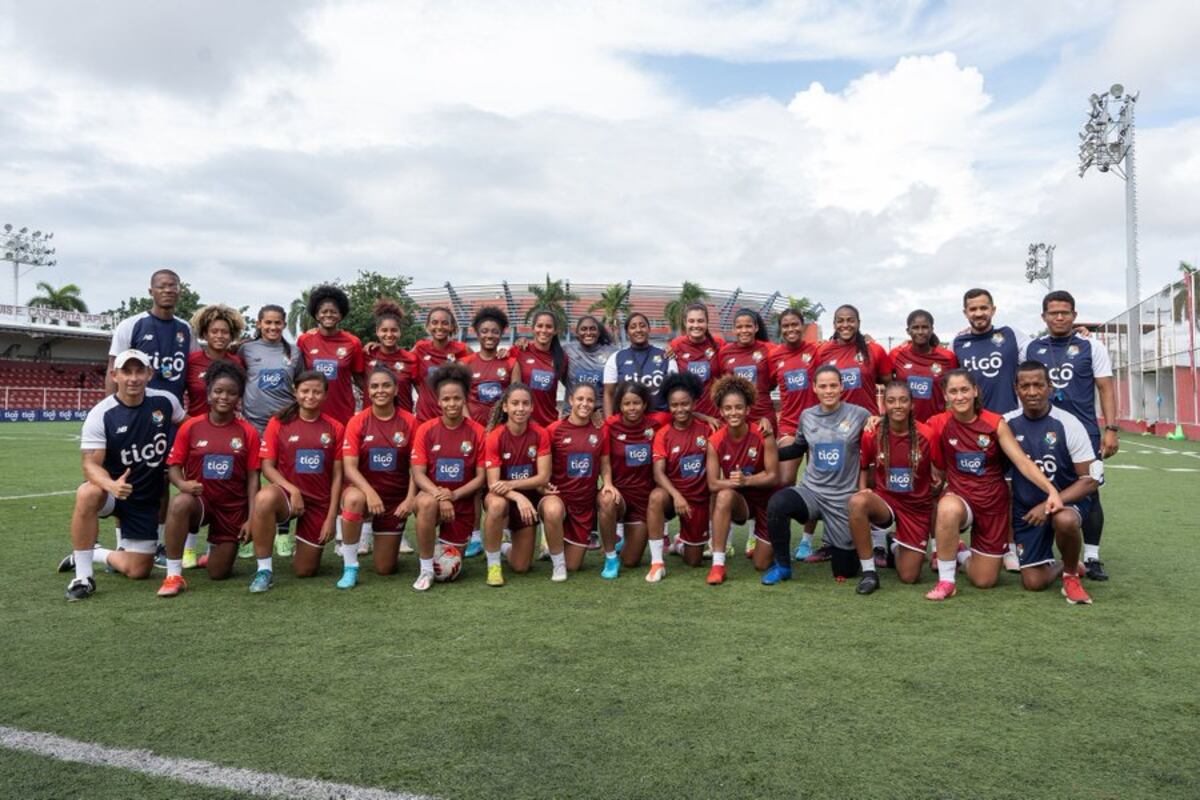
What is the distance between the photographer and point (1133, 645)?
3.63 m

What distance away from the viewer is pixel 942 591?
15.0 feet

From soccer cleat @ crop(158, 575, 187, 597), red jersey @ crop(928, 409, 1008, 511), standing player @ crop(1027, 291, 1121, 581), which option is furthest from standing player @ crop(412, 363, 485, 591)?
standing player @ crop(1027, 291, 1121, 581)

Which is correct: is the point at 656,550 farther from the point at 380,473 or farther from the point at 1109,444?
the point at 1109,444

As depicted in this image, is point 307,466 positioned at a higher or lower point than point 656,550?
higher

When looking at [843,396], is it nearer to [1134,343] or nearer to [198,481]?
[198,481]

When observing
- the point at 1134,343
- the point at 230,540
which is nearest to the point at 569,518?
the point at 230,540

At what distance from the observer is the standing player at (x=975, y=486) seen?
15.5ft

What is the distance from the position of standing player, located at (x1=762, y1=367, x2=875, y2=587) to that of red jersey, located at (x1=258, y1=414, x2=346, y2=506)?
292cm

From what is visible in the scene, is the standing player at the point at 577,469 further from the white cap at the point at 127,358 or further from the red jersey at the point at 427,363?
the white cap at the point at 127,358

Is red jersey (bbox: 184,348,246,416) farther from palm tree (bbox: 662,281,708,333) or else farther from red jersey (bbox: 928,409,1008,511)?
palm tree (bbox: 662,281,708,333)

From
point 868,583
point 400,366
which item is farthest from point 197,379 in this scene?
point 868,583

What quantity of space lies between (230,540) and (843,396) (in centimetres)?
442

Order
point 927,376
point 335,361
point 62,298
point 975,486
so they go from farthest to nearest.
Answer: point 62,298
point 335,361
point 927,376
point 975,486

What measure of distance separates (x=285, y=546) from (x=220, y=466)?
4.16 feet
